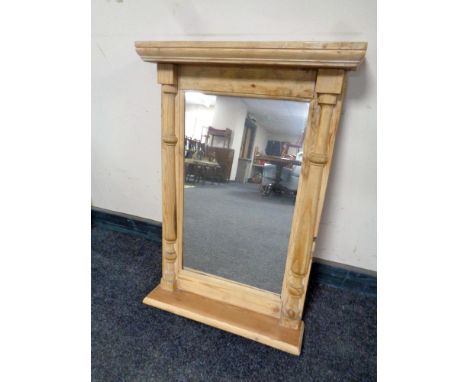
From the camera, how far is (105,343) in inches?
34.3

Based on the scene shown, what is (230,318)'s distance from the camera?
3.17 ft

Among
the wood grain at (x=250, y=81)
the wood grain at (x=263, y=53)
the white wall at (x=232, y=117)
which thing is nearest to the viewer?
the wood grain at (x=263, y=53)

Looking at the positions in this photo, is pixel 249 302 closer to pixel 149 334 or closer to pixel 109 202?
pixel 149 334

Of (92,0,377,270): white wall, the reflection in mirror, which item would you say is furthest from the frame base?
(92,0,377,270): white wall

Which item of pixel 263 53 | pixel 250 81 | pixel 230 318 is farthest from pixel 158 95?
pixel 230 318

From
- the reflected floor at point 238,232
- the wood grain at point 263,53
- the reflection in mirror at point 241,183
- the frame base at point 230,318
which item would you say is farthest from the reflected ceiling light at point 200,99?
the frame base at point 230,318

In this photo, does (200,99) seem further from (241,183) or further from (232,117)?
(241,183)

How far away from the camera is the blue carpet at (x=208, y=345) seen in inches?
31.9

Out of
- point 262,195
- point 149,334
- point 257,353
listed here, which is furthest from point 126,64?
point 257,353

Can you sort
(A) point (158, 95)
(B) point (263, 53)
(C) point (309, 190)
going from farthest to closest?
1. (A) point (158, 95)
2. (C) point (309, 190)
3. (B) point (263, 53)

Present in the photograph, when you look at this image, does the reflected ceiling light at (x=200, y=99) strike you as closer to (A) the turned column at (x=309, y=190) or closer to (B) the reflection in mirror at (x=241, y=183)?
(B) the reflection in mirror at (x=241, y=183)

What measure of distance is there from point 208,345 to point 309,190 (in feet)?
2.05

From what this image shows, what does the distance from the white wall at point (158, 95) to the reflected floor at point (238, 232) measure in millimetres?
315
